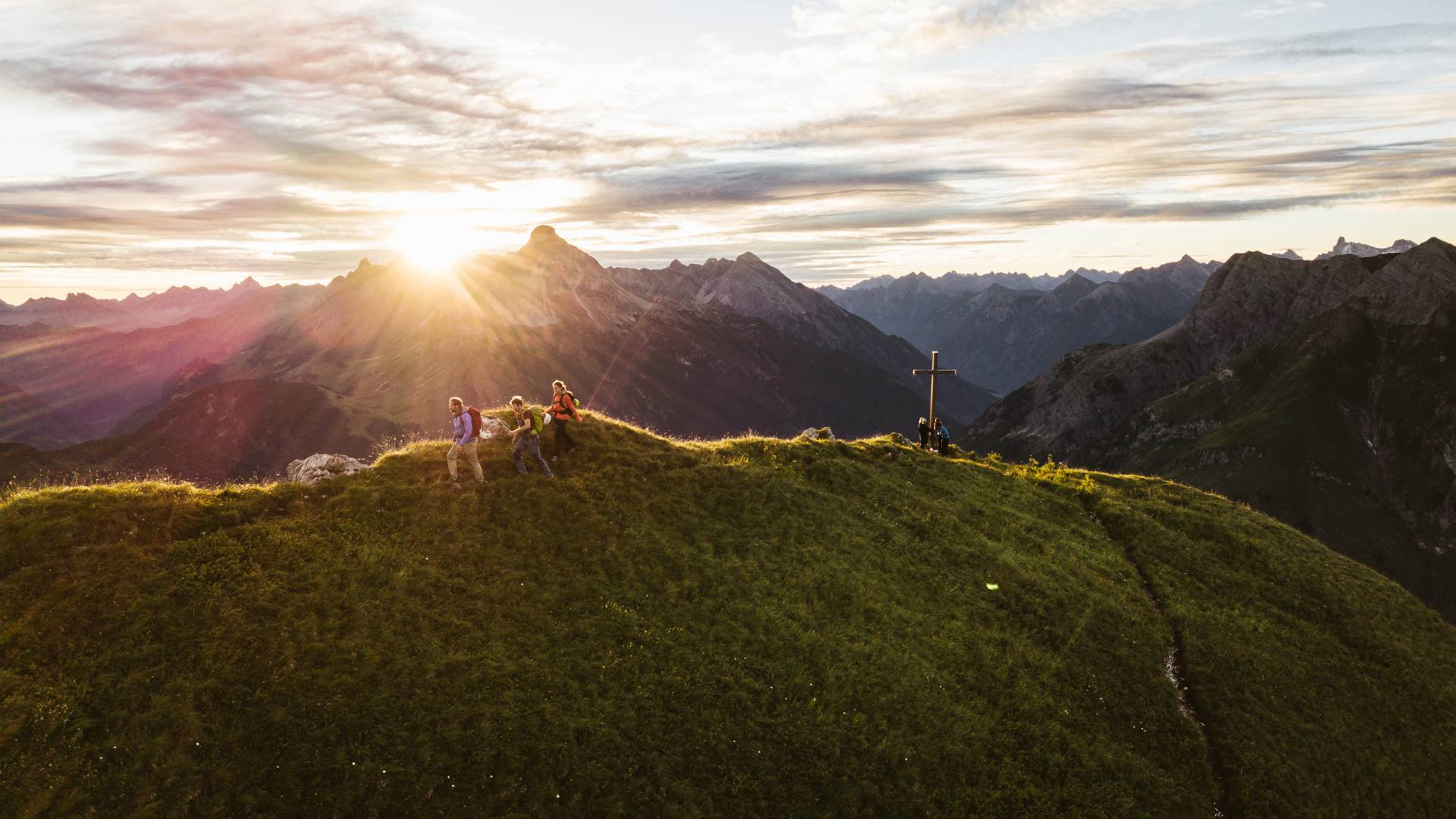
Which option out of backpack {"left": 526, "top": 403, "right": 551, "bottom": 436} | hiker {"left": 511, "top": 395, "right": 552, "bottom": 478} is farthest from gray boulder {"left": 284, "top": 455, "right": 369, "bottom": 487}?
backpack {"left": 526, "top": 403, "right": 551, "bottom": 436}

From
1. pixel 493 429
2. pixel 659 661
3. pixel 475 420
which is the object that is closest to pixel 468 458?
pixel 475 420

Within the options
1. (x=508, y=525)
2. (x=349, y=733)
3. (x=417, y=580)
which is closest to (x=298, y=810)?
(x=349, y=733)

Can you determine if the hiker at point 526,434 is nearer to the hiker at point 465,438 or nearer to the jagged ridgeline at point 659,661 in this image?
the jagged ridgeline at point 659,661

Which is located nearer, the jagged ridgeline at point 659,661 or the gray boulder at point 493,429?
the jagged ridgeline at point 659,661

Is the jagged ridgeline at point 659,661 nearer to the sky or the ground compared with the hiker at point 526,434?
→ nearer to the ground

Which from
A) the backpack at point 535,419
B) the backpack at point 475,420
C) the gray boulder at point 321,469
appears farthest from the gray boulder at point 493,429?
the gray boulder at point 321,469

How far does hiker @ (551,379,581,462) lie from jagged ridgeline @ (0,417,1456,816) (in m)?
1.42

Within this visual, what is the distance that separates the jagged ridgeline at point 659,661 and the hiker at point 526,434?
903mm

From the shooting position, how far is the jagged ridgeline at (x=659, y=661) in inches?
661

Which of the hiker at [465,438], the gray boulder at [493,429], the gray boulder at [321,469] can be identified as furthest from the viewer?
the gray boulder at [493,429]

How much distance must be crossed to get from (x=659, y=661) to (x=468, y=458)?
1223cm

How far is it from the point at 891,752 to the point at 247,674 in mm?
17685

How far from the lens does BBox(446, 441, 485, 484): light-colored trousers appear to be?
88.1 feet

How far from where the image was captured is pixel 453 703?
60.5ft
